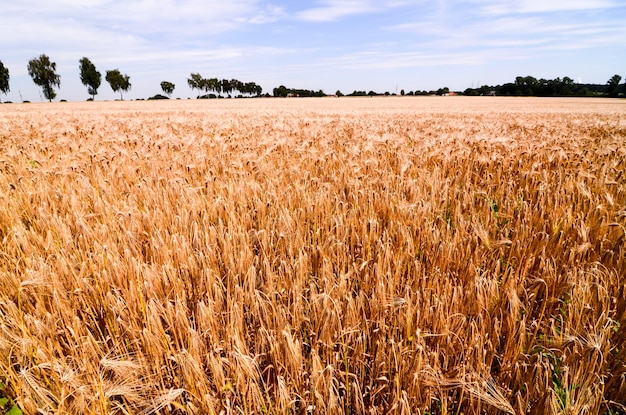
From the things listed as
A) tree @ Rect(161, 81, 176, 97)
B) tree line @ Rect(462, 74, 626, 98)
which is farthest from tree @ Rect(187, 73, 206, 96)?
tree line @ Rect(462, 74, 626, 98)

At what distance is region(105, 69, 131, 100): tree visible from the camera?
349 ft

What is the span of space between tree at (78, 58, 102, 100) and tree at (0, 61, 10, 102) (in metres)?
17.4

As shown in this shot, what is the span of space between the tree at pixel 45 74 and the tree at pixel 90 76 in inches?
274

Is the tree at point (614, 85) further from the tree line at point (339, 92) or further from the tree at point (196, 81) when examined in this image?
the tree at point (196, 81)

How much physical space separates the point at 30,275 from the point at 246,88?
430 feet

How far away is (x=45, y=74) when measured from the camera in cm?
9369

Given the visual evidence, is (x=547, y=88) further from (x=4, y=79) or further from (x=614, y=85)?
(x=4, y=79)

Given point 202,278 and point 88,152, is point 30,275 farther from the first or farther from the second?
point 88,152

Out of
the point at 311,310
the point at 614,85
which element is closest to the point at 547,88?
the point at 614,85

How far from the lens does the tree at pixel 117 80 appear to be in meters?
106

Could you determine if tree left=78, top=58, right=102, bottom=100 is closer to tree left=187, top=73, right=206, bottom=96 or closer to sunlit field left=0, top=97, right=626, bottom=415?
tree left=187, top=73, right=206, bottom=96

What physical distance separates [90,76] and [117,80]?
7.75 metres

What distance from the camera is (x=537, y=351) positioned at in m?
1.42

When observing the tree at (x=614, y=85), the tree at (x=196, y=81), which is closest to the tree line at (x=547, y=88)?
the tree at (x=614, y=85)
